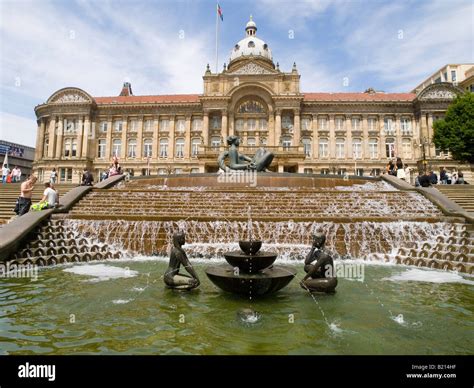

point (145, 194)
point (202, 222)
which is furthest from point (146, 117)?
point (202, 222)

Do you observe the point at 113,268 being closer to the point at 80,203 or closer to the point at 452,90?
the point at 80,203

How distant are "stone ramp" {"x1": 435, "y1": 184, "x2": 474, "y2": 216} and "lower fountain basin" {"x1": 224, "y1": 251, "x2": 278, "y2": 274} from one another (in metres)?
13.4

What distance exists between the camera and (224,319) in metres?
4.59

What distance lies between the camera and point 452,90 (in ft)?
168

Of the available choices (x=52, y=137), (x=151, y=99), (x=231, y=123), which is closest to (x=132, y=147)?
(x=151, y=99)

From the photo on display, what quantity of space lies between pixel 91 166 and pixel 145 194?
1777 inches

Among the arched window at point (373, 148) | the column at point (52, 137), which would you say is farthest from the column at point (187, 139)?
the arched window at point (373, 148)

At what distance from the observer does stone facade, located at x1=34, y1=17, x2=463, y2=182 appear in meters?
50.5

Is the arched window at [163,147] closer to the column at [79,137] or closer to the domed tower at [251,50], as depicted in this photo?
the column at [79,137]

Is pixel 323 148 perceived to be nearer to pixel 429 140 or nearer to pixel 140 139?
pixel 429 140

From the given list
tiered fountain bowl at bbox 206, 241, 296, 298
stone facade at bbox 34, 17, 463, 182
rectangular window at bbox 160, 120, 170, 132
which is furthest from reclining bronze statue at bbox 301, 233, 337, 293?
rectangular window at bbox 160, 120, 170, 132

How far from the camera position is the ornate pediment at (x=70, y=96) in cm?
5472

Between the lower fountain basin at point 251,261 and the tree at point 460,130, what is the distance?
44.2 meters
